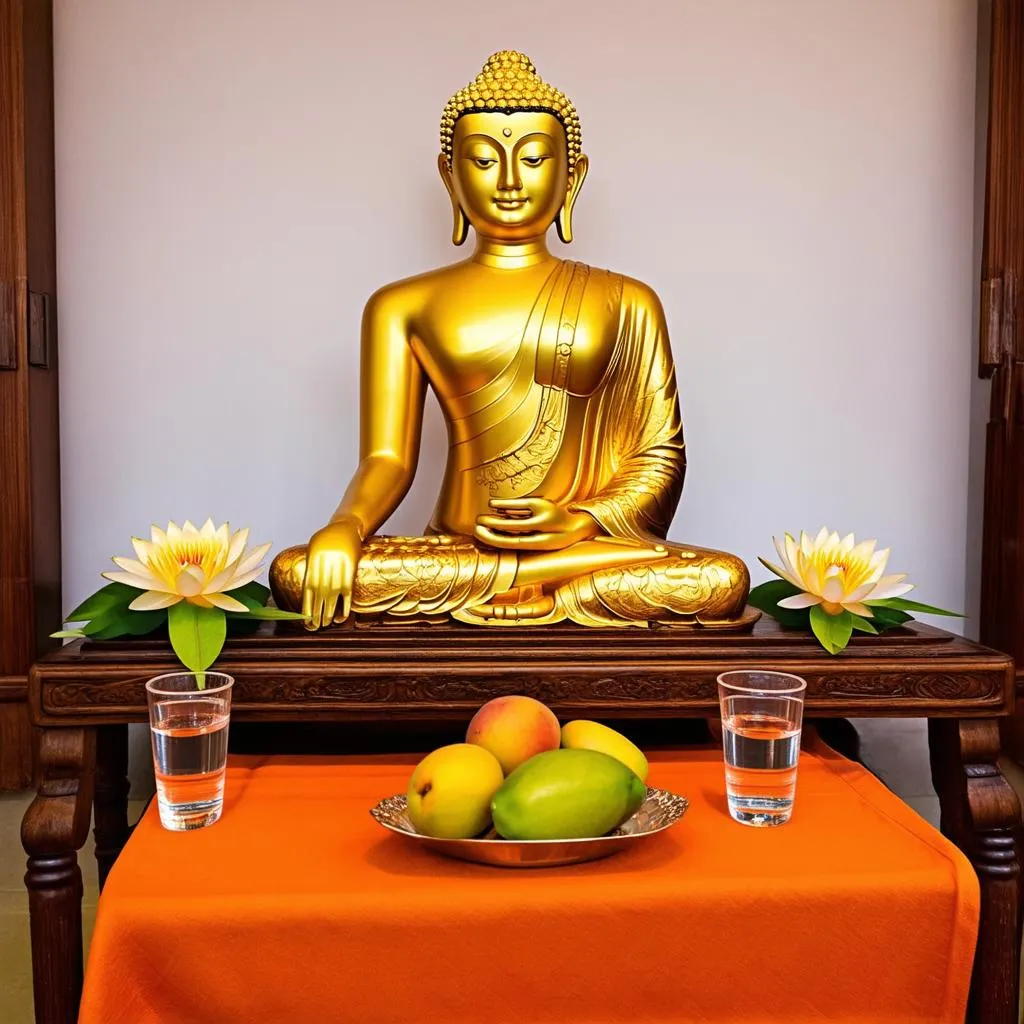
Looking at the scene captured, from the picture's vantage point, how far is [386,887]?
871 mm

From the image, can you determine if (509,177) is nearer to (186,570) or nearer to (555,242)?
(555,242)

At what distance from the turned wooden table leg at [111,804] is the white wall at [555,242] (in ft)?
1.66

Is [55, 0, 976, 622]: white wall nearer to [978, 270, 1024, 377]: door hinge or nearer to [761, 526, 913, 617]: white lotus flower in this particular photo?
[978, 270, 1024, 377]: door hinge

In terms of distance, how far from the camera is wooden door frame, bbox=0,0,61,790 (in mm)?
1633

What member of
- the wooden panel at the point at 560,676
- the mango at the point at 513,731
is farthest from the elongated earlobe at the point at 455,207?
the mango at the point at 513,731

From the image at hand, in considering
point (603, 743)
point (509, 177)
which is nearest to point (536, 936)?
point (603, 743)

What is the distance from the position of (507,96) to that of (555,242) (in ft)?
1.39

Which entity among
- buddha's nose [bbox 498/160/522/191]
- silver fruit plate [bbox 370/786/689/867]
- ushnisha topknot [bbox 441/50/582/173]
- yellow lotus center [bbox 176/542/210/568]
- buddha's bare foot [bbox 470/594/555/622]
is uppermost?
ushnisha topknot [bbox 441/50/582/173]

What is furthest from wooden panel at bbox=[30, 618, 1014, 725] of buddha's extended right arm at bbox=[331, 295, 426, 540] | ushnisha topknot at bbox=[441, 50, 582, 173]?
ushnisha topknot at bbox=[441, 50, 582, 173]

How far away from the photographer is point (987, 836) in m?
1.11

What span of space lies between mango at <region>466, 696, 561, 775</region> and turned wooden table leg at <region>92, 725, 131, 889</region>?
2.11ft

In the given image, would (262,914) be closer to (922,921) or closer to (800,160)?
(922,921)

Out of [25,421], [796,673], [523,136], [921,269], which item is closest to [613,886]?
[796,673]

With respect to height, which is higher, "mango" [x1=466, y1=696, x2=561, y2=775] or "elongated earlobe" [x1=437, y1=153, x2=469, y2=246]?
"elongated earlobe" [x1=437, y1=153, x2=469, y2=246]
